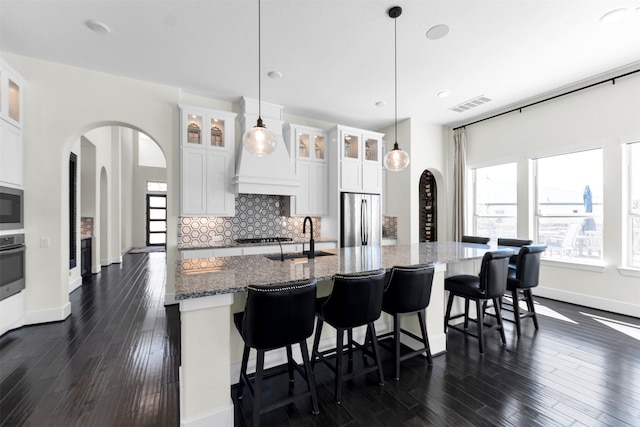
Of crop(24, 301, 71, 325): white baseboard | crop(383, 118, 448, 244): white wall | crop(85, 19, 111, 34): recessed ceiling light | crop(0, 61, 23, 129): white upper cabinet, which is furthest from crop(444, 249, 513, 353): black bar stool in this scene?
crop(0, 61, 23, 129): white upper cabinet

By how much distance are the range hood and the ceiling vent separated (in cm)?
318

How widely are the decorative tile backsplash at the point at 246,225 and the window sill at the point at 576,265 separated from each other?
3.91 meters

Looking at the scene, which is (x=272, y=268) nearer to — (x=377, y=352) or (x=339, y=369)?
(x=339, y=369)

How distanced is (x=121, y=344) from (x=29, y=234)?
1927mm

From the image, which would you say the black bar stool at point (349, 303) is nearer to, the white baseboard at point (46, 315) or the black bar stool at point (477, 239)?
the black bar stool at point (477, 239)

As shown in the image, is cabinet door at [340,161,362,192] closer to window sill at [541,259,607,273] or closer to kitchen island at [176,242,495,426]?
kitchen island at [176,242,495,426]

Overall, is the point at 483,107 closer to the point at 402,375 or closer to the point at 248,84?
the point at 248,84

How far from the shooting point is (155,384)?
2275 millimetres

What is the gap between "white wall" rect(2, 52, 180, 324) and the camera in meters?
3.46

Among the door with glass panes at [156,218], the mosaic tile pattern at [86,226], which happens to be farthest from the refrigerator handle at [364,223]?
the door with glass panes at [156,218]

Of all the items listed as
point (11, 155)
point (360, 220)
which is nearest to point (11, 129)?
point (11, 155)

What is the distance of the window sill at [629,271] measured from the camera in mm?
3672

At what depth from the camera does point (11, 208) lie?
3.17 m

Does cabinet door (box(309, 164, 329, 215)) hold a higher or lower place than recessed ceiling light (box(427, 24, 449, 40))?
lower
